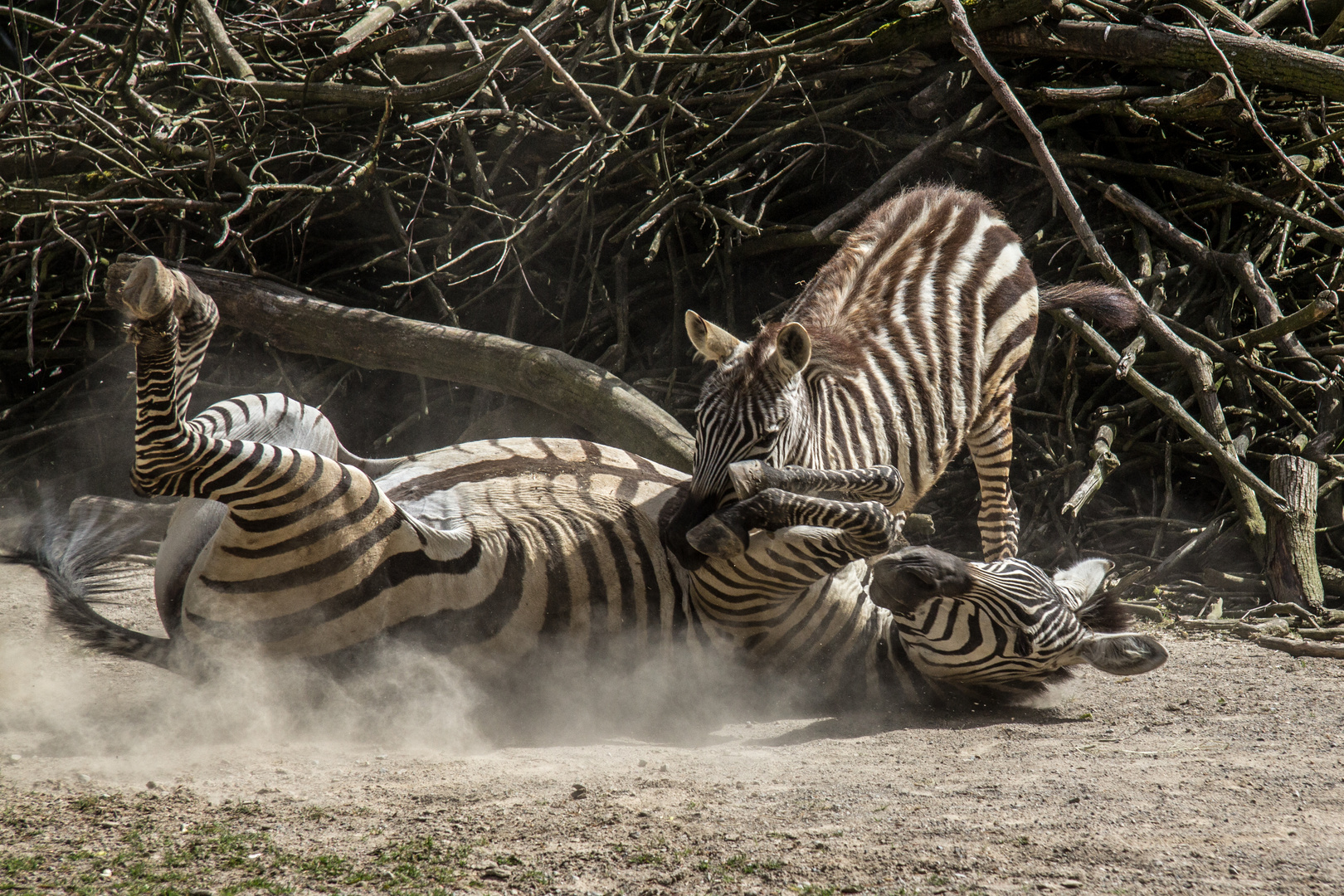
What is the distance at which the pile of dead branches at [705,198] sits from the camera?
4922 millimetres

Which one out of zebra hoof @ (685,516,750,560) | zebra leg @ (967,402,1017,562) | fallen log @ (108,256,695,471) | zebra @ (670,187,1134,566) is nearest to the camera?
zebra hoof @ (685,516,750,560)

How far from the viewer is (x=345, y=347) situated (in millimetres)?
5211

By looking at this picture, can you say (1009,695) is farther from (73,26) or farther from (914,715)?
(73,26)

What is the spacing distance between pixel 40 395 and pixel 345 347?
6.85 feet

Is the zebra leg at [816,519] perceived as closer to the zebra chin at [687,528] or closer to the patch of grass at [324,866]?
the zebra chin at [687,528]

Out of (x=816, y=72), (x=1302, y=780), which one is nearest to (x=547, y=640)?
(x=1302, y=780)

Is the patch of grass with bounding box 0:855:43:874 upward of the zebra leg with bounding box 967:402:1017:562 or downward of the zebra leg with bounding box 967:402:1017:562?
downward

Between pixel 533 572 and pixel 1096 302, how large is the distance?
3488mm

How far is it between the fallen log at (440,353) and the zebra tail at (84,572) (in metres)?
1.47

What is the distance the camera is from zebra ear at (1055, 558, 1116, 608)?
3756 mm

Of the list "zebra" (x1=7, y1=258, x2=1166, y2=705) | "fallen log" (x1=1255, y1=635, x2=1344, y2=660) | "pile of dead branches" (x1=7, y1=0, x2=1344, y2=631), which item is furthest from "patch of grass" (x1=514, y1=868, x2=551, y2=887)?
"fallen log" (x1=1255, y1=635, x2=1344, y2=660)

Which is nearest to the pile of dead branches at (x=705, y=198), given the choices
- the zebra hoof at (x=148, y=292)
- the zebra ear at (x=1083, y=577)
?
the zebra ear at (x=1083, y=577)

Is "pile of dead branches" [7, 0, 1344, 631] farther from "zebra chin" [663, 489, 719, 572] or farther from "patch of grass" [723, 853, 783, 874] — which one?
"patch of grass" [723, 853, 783, 874]

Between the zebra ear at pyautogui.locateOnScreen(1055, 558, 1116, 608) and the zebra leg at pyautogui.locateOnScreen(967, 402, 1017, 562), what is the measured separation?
0.99 meters
